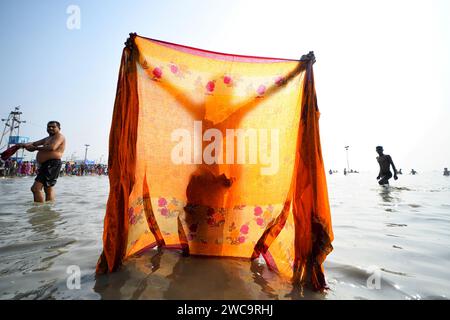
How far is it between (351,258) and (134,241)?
2.29m

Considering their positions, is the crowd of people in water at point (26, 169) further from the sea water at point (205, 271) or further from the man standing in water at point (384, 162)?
the man standing in water at point (384, 162)

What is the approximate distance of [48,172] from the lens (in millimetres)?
5531

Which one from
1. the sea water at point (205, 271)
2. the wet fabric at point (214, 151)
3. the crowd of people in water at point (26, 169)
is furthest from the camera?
the crowd of people in water at point (26, 169)

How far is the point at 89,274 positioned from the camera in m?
1.99

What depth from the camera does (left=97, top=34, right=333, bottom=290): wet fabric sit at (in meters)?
2.46

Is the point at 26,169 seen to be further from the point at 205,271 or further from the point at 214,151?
the point at 205,271

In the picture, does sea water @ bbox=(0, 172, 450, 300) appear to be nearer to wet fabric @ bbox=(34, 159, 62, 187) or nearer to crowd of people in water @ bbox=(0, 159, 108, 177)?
wet fabric @ bbox=(34, 159, 62, 187)

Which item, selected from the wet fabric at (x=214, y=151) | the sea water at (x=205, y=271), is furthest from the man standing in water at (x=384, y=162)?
the wet fabric at (x=214, y=151)

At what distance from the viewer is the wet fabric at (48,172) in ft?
18.0

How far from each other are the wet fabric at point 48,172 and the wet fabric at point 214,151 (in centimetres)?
438

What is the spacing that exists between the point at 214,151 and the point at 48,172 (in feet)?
16.3

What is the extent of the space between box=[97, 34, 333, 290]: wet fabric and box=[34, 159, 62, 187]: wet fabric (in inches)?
173
